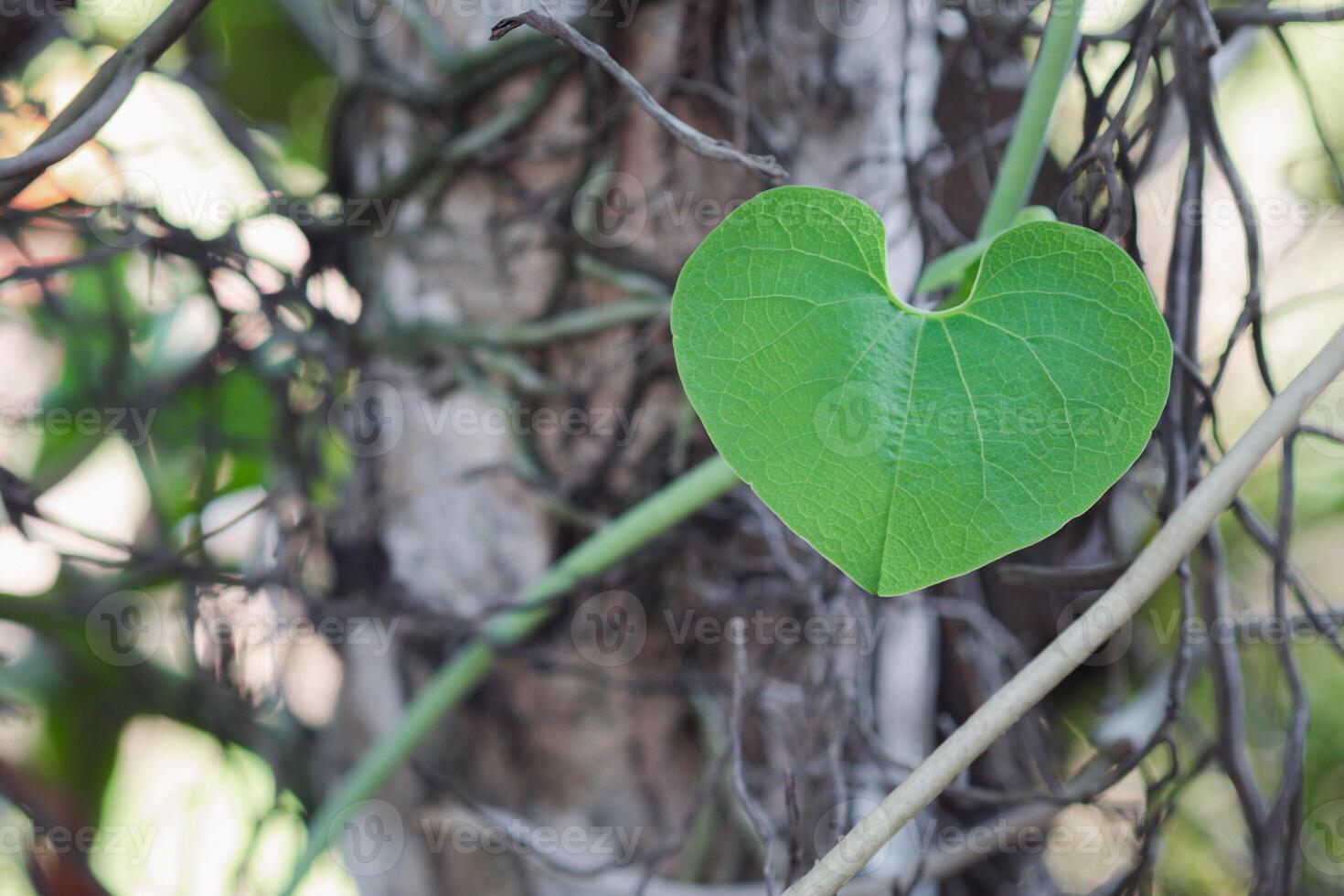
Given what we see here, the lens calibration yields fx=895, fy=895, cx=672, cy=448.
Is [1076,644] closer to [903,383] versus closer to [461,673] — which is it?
[903,383]

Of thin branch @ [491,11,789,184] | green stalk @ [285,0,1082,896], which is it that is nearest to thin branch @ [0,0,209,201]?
thin branch @ [491,11,789,184]

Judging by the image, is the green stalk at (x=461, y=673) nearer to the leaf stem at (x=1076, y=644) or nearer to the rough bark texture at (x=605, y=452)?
the rough bark texture at (x=605, y=452)

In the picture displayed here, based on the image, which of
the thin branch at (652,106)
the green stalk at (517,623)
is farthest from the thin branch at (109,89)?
the green stalk at (517,623)

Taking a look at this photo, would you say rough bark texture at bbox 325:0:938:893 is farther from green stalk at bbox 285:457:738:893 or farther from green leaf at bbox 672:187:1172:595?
green leaf at bbox 672:187:1172:595

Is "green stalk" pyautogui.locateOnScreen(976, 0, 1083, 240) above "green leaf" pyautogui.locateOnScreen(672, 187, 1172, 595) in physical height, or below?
above

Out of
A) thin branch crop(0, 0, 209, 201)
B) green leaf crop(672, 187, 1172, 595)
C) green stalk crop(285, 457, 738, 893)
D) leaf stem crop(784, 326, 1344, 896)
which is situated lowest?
green stalk crop(285, 457, 738, 893)

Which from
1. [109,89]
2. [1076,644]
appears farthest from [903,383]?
[109,89]

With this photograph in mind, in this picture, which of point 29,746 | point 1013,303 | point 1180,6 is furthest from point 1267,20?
point 29,746
